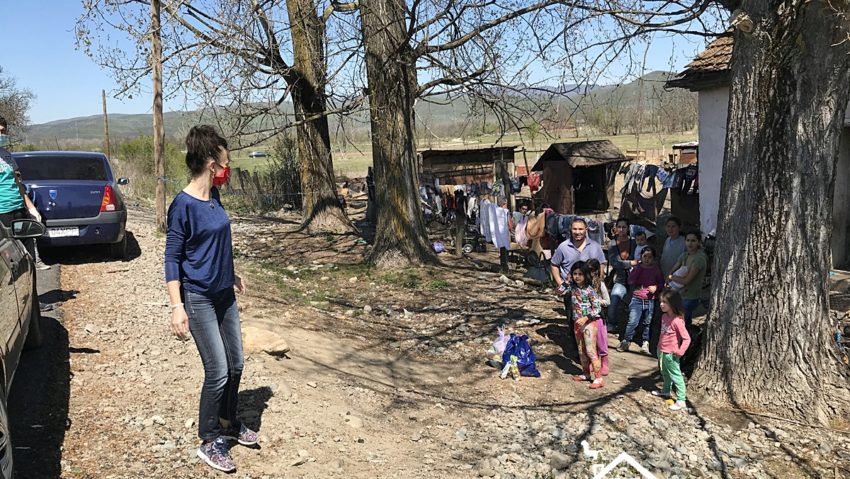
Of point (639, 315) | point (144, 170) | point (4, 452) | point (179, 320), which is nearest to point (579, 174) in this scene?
point (639, 315)

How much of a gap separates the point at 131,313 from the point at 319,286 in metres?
4.00

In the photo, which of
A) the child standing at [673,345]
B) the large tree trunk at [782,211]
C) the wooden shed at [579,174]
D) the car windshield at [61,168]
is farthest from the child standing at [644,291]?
the wooden shed at [579,174]

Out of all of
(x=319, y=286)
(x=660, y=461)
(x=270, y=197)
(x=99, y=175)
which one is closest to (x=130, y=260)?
(x=99, y=175)

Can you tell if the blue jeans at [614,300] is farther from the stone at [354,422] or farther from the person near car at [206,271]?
the person near car at [206,271]

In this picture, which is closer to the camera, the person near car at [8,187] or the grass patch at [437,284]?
the person near car at [8,187]

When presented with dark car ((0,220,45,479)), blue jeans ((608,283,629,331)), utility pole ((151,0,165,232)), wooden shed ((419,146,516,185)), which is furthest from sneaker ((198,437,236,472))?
wooden shed ((419,146,516,185))

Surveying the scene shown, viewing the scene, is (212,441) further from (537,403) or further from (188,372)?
(537,403)

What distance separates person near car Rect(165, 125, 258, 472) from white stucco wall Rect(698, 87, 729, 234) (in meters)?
10.1

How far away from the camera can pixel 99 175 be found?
10203mm

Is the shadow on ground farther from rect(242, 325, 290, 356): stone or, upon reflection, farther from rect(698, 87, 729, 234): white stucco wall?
rect(698, 87, 729, 234): white stucco wall

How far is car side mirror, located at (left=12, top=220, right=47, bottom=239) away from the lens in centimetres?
547

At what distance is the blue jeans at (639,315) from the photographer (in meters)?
7.77

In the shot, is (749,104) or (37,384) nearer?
(37,384)

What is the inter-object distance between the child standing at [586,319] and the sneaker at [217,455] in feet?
12.4
